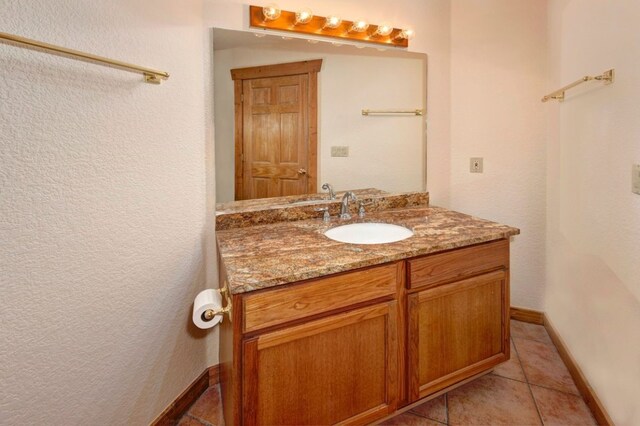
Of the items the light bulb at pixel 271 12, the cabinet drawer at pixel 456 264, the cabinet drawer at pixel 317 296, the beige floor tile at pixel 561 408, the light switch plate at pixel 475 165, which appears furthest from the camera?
the light switch plate at pixel 475 165

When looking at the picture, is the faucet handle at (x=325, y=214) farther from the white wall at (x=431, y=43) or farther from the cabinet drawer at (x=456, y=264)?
the white wall at (x=431, y=43)

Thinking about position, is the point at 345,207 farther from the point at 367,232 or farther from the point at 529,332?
the point at 529,332

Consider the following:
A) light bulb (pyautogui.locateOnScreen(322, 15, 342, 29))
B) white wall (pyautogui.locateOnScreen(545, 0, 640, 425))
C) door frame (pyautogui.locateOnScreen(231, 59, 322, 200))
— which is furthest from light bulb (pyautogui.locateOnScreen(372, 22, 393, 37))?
white wall (pyautogui.locateOnScreen(545, 0, 640, 425))

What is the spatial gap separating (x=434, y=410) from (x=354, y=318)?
2.30ft

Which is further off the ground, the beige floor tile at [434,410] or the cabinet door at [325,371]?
the cabinet door at [325,371]

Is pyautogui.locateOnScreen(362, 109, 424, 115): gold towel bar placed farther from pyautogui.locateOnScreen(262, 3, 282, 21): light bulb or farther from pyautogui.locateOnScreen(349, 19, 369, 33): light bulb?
pyautogui.locateOnScreen(262, 3, 282, 21): light bulb

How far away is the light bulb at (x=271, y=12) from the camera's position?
1612 millimetres

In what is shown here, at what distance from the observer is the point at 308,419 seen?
1.17 metres

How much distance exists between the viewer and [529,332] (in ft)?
6.97

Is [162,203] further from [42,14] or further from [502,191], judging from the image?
[502,191]

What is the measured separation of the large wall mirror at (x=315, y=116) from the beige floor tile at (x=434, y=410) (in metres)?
1.13

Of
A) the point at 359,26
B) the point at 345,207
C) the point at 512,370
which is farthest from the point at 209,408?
the point at 359,26

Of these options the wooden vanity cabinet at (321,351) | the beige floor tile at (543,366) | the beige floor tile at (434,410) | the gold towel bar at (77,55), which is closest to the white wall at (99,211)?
the gold towel bar at (77,55)

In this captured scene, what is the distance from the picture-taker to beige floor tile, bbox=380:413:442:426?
1.46m
